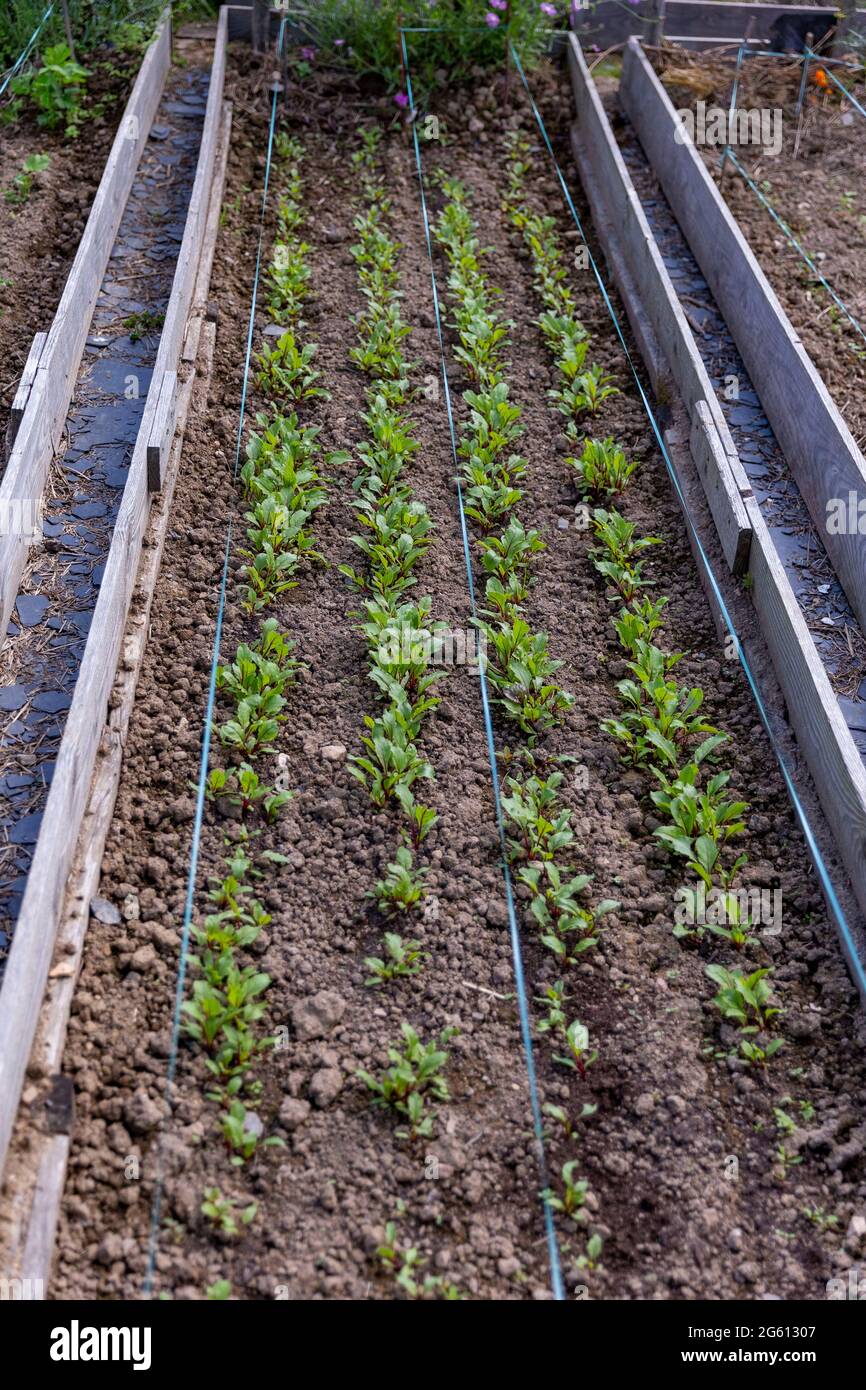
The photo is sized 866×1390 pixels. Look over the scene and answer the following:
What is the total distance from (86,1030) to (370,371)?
143 inches

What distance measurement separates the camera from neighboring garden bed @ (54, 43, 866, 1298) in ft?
9.95

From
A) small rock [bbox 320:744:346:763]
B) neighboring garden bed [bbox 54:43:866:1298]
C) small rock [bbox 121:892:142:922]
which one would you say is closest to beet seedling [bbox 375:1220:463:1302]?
neighboring garden bed [bbox 54:43:866:1298]

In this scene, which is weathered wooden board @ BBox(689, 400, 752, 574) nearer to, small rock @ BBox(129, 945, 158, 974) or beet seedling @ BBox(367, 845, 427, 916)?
beet seedling @ BBox(367, 845, 427, 916)

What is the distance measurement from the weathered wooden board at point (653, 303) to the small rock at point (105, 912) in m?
2.60

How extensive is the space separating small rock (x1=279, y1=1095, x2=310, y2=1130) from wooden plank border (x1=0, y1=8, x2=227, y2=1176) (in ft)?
2.12

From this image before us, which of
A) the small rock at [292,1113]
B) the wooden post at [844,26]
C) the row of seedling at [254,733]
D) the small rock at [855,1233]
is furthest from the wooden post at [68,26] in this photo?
the small rock at [855,1233]

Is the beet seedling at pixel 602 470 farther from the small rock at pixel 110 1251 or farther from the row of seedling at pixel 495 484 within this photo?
the small rock at pixel 110 1251

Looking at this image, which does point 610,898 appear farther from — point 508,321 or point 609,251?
point 609,251

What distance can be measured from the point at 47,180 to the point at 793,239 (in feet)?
13.4

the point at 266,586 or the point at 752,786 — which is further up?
the point at 266,586

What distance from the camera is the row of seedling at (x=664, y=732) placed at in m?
3.66

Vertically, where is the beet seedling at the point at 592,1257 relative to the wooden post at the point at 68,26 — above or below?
below

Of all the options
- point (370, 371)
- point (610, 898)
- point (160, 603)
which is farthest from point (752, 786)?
point (370, 371)

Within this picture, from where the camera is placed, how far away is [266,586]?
4812mm
